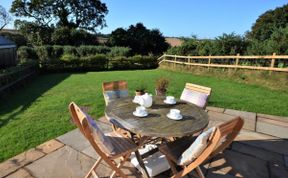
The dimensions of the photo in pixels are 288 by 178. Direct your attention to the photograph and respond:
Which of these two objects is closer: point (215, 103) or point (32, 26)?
point (215, 103)

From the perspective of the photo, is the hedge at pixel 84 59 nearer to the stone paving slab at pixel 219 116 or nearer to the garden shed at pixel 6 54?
the garden shed at pixel 6 54

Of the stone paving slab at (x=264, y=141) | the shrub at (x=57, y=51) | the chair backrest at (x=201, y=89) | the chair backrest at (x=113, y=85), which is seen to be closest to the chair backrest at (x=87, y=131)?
the chair backrest at (x=113, y=85)

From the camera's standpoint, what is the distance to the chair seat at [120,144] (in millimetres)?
2073

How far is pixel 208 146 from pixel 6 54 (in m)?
15.0

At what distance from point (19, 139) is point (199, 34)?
1569 cm

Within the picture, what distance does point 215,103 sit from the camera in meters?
5.23

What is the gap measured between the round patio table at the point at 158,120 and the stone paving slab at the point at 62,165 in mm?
746

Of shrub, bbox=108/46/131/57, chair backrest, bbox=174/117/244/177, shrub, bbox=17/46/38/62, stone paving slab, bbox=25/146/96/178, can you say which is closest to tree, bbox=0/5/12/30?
shrub, bbox=17/46/38/62

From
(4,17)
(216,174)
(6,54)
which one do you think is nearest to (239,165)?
(216,174)

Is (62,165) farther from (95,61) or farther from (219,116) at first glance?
(95,61)

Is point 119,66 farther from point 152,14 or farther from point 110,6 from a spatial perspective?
point 110,6

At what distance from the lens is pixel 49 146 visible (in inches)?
116

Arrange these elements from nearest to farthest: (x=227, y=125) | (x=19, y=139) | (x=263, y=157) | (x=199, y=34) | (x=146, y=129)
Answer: (x=227, y=125) < (x=146, y=129) < (x=263, y=157) < (x=19, y=139) < (x=199, y=34)

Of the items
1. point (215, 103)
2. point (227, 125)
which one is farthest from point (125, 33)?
point (227, 125)
